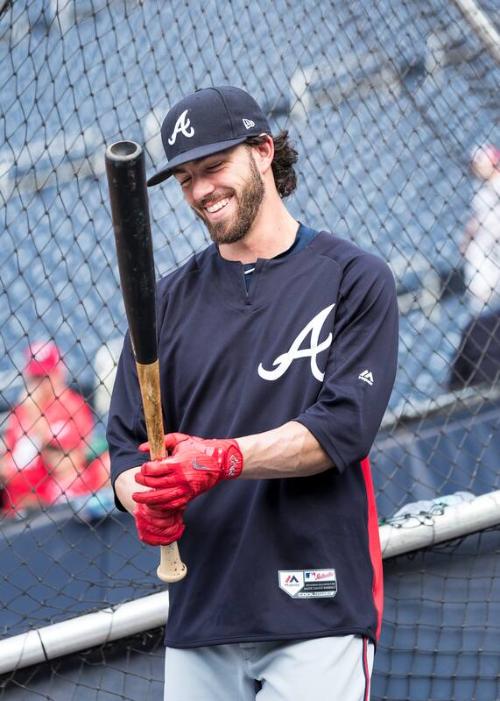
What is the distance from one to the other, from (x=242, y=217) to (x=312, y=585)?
0.51 metres

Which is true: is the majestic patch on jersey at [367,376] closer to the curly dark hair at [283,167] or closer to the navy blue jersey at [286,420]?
the navy blue jersey at [286,420]

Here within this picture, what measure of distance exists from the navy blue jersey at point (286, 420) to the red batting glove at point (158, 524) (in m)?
0.09

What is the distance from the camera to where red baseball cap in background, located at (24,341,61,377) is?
2.84m

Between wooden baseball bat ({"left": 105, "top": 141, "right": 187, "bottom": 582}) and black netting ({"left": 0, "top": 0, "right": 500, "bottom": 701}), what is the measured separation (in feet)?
3.27

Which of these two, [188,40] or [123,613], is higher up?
[188,40]

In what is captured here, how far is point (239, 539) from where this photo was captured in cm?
147

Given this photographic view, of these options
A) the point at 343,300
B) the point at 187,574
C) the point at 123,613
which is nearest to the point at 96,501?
the point at 123,613

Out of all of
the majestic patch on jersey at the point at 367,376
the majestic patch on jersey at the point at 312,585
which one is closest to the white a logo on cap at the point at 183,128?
the majestic patch on jersey at the point at 367,376

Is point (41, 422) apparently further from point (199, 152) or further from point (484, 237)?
point (199, 152)

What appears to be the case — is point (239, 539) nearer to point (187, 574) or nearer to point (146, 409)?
point (187, 574)

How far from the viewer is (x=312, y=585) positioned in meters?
1.43

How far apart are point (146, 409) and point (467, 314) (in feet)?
5.72

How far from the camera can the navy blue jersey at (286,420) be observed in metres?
1.43

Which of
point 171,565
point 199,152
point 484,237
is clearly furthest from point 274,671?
point 484,237
